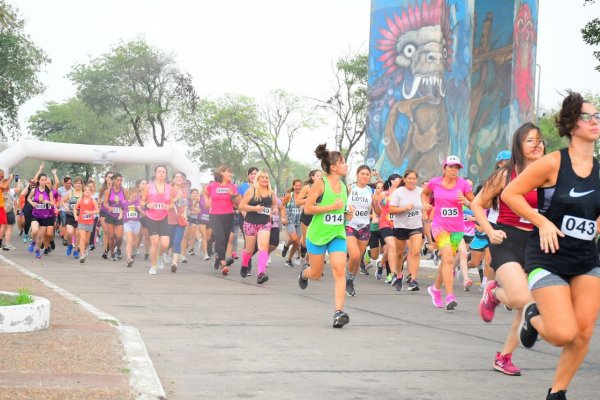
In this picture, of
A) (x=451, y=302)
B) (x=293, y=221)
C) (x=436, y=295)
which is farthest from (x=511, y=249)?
(x=293, y=221)

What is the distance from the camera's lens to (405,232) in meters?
14.9

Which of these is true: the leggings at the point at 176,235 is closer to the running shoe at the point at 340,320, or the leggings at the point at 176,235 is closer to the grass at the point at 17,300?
the running shoe at the point at 340,320

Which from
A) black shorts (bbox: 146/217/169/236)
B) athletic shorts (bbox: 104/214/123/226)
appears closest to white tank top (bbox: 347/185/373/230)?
black shorts (bbox: 146/217/169/236)

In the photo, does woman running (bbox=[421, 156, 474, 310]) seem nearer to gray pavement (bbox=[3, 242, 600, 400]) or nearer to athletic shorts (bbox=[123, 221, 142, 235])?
gray pavement (bbox=[3, 242, 600, 400])

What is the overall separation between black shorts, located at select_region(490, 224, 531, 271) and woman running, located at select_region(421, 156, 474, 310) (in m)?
4.23

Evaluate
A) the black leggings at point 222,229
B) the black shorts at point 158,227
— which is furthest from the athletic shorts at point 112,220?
the black shorts at point 158,227

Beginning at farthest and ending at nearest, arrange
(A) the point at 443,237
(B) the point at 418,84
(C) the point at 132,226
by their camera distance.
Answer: (B) the point at 418,84
(C) the point at 132,226
(A) the point at 443,237

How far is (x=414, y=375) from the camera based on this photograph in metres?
6.66

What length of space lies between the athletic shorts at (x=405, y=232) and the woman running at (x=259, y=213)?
2150mm

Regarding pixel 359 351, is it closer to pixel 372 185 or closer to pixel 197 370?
pixel 197 370

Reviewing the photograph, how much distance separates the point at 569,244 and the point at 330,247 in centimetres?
477

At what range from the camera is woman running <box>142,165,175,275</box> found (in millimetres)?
16344

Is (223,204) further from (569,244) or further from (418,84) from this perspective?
(418,84)

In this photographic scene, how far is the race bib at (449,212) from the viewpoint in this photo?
11648mm
